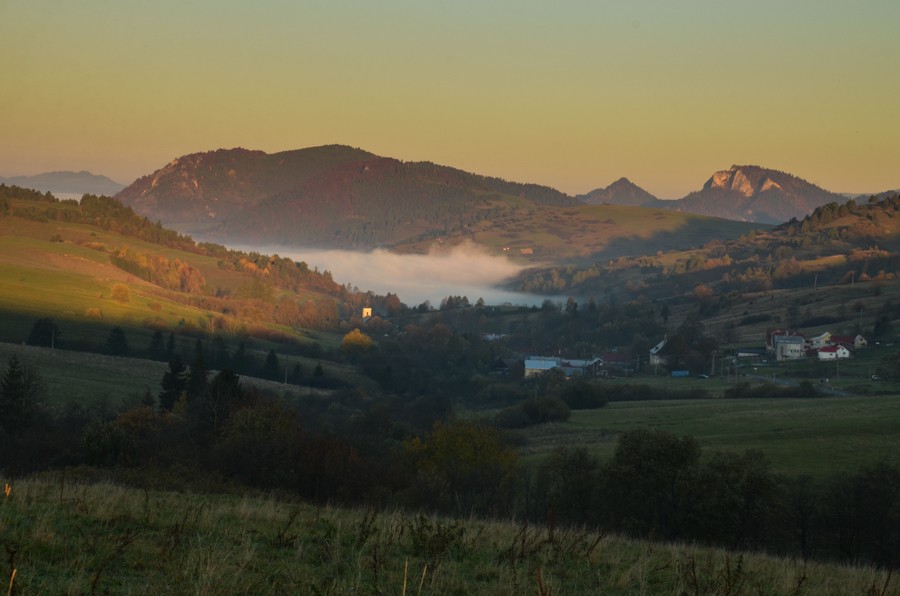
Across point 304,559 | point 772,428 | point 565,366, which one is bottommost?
point 565,366

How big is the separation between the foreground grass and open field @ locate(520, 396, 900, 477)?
38.6 metres

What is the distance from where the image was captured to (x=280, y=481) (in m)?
29.8

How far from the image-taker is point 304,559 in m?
11.1

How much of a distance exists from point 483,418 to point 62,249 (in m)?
112

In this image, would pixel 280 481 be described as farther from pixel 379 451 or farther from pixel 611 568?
pixel 379 451

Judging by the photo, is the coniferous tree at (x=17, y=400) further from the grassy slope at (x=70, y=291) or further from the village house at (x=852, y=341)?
the village house at (x=852, y=341)

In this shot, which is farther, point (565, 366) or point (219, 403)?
point (565, 366)

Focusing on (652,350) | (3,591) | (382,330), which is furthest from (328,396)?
(3,591)

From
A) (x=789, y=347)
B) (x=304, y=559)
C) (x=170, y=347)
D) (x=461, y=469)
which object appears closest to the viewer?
(x=304, y=559)

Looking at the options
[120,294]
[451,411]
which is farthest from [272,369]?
[120,294]

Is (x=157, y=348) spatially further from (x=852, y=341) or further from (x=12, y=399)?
(x=852, y=341)

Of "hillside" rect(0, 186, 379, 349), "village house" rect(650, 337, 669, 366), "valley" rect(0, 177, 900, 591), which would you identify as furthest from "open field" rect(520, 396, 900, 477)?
"hillside" rect(0, 186, 379, 349)

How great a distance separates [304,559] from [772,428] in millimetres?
60164

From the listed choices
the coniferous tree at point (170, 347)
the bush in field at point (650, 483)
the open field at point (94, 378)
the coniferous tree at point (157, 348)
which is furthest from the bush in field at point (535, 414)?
the bush in field at point (650, 483)
